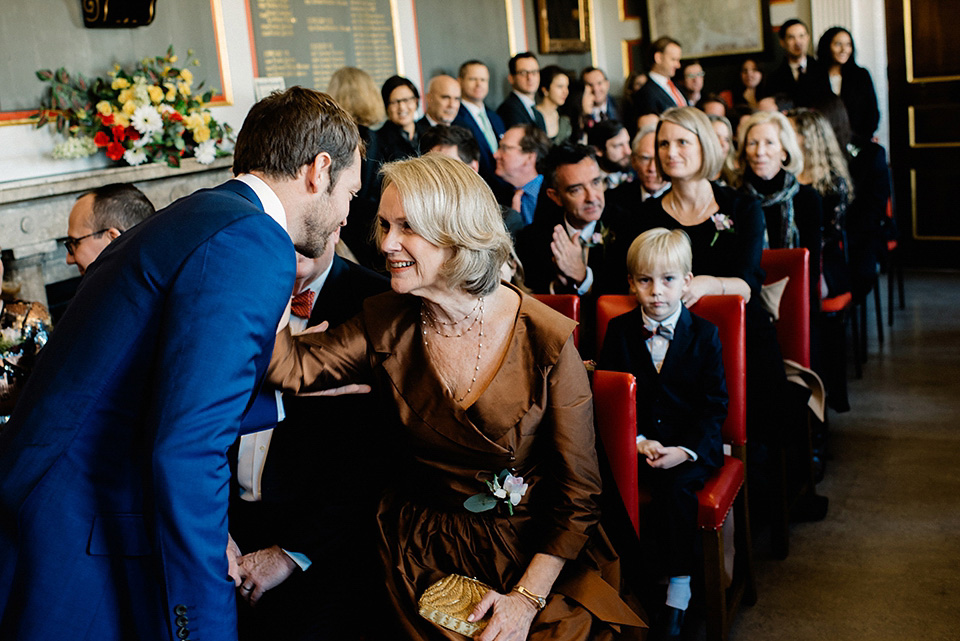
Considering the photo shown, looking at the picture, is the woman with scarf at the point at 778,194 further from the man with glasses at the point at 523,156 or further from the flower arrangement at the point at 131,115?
the flower arrangement at the point at 131,115

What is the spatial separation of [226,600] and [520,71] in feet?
21.9

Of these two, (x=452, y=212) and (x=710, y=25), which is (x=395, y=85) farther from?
(x=710, y=25)

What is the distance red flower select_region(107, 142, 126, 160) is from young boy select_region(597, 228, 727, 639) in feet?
9.27

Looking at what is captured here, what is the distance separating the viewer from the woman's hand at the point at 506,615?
1743 millimetres

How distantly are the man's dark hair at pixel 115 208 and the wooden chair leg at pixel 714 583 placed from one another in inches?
75.8

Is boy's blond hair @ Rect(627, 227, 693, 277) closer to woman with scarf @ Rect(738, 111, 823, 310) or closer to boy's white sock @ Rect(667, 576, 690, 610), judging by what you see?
boy's white sock @ Rect(667, 576, 690, 610)

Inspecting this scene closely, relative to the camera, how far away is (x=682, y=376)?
2.60 metres

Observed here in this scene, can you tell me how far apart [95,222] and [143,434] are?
160cm

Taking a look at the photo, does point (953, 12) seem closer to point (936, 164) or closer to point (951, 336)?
point (936, 164)

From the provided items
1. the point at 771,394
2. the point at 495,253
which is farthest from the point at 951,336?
the point at 495,253

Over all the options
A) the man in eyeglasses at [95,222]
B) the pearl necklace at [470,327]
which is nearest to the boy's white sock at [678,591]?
the pearl necklace at [470,327]

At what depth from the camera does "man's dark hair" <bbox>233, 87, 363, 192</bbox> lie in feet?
5.45

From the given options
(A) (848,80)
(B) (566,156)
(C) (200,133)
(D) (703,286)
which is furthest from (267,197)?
(A) (848,80)

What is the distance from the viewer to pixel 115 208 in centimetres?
280
